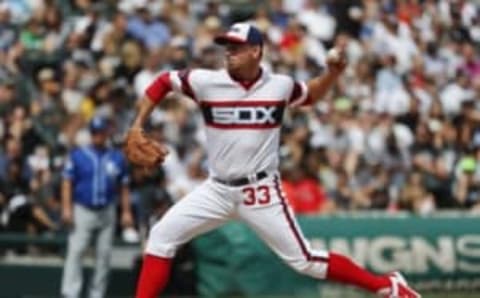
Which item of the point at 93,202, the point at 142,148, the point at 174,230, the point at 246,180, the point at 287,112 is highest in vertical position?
the point at 142,148

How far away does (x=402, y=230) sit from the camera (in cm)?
1554

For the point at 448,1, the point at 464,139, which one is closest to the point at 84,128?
the point at 464,139

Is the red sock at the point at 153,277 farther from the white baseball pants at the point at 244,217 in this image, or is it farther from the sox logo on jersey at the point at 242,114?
the sox logo on jersey at the point at 242,114

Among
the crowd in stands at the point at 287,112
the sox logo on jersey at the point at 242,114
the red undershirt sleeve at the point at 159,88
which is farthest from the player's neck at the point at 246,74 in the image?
the crowd in stands at the point at 287,112

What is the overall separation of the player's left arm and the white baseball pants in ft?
2.21

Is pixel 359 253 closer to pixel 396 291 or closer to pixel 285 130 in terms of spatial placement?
pixel 285 130

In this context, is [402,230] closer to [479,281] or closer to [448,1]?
[479,281]

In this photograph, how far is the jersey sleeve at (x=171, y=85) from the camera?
1003cm

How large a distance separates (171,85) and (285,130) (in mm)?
7796

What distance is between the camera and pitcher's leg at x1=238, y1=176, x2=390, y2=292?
9945 mm

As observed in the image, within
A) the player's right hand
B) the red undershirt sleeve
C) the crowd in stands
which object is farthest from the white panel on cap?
the crowd in stands

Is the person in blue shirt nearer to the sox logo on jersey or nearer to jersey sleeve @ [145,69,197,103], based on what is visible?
jersey sleeve @ [145,69,197,103]

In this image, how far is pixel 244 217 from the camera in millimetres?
10062

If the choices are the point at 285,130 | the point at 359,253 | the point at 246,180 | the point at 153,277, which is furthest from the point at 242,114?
the point at 285,130
